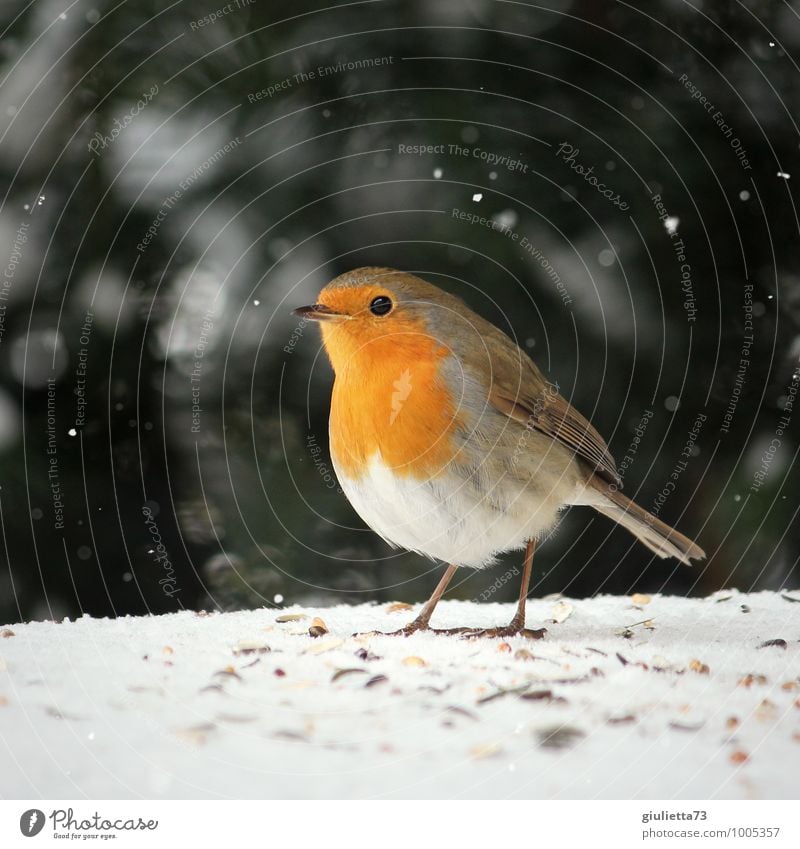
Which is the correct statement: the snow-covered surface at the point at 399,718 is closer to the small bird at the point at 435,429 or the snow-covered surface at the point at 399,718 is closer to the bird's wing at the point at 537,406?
the small bird at the point at 435,429

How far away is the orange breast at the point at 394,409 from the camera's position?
1.89 meters

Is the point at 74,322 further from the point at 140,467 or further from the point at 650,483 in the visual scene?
the point at 650,483

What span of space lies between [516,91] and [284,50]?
0.54 metres

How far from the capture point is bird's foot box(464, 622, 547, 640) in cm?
206

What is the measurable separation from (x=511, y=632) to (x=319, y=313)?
82 cm

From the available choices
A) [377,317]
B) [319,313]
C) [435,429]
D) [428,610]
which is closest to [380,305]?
[377,317]

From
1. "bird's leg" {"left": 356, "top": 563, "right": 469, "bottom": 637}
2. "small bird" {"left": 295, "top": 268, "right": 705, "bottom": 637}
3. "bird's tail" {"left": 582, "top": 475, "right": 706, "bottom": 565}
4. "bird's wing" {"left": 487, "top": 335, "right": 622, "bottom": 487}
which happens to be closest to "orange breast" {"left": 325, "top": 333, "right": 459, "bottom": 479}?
"small bird" {"left": 295, "top": 268, "right": 705, "bottom": 637}

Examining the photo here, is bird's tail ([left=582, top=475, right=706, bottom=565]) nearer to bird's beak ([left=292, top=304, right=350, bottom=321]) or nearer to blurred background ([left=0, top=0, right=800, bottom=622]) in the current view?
blurred background ([left=0, top=0, right=800, bottom=622])

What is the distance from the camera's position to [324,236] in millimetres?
2246

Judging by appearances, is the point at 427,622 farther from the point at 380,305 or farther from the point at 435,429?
the point at 380,305

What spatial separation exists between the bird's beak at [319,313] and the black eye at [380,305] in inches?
2.4

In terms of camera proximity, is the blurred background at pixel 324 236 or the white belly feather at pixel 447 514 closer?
the white belly feather at pixel 447 514

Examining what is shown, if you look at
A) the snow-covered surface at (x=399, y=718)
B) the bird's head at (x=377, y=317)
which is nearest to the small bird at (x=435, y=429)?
the bird's head at (x=377, y=317)

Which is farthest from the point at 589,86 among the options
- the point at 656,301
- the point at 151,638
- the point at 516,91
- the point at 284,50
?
the point at 151,638
